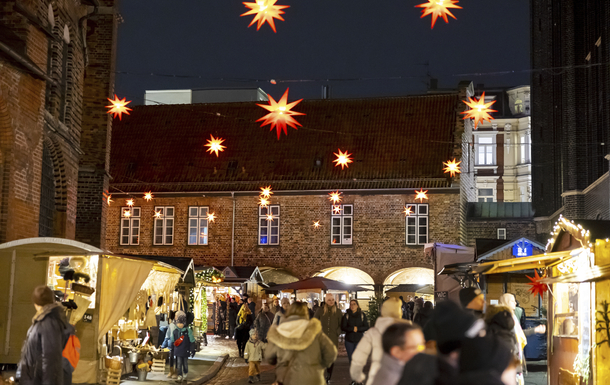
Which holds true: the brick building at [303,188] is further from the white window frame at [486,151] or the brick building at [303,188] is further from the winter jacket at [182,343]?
the white window frame at [486,151]

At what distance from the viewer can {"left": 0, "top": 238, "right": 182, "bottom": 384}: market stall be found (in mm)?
13719

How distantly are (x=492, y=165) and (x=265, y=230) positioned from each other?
114ft

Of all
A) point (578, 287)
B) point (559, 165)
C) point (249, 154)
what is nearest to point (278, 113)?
point (578, 287)

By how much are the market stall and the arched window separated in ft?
13.6

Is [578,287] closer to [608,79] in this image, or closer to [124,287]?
[124,287]

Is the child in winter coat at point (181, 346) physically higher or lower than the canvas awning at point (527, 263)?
lower

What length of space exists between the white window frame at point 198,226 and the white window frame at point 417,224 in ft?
30.4

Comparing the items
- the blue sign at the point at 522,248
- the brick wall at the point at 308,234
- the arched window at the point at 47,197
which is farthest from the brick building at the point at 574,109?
the arched window at the point at 47,197

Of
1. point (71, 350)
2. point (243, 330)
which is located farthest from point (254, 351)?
point (71, 350)

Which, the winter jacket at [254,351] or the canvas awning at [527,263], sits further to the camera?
the winter jacket at [254,351]

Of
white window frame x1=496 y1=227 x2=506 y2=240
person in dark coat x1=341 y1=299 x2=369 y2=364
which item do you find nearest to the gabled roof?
white window frame x1=496 y1=227 x2=506 y2=240

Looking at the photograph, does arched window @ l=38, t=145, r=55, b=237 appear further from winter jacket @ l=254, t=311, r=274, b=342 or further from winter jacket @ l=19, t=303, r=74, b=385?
winter jacket @ l=19, t=303, r=74, b=385

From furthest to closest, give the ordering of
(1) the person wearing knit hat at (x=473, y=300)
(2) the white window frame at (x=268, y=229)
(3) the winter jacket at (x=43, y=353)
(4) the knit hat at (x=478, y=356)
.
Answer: (2) the white window frame at (x=268, y=229) → (1) the person wearing knit hat at (x=473, y=300) → (3) the winter jacket at (x=43, y=353) → (4) the knit hat at (x=478, y=356)

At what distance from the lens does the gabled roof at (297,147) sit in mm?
38656
